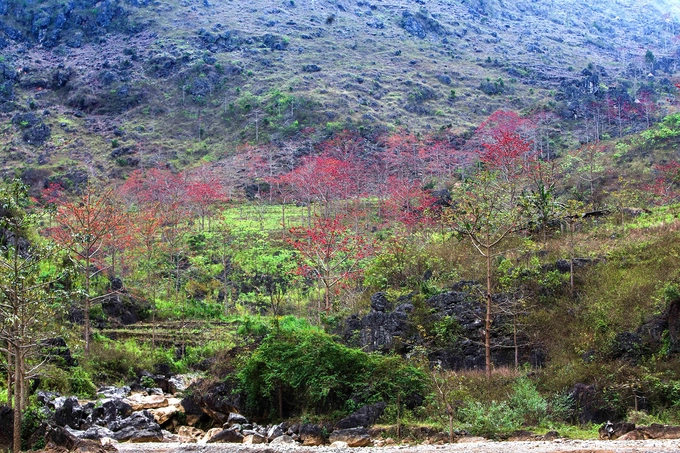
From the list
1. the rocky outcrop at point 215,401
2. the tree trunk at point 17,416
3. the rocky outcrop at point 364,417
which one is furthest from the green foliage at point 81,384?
the rocky outcrop at point 364,417

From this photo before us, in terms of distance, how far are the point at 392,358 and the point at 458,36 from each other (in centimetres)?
9618

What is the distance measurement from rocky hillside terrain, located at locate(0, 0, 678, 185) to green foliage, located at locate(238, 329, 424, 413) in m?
48.7

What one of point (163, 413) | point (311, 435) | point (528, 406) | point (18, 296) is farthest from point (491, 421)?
point (18, 296)

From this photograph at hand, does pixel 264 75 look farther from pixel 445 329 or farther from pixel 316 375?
pixel 316 375

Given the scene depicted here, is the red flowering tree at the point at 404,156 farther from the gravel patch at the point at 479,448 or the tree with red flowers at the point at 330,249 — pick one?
the gravel patch at the point at 479,448

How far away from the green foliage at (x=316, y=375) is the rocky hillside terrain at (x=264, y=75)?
4868 cm

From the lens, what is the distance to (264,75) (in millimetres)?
81562

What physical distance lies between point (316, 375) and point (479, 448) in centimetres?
563

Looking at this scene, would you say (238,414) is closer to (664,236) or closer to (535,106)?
(664,236)

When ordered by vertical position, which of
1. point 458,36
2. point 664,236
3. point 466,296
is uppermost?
point 458,36

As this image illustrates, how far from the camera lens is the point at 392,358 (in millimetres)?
14883

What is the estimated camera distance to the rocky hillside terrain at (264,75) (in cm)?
6725

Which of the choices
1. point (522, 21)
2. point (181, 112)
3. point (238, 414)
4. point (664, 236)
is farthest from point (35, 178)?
point (522, 21)

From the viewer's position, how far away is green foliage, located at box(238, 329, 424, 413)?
48.0 feet
